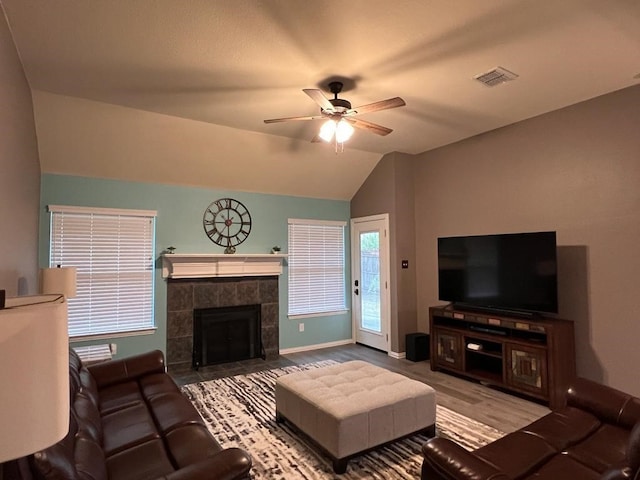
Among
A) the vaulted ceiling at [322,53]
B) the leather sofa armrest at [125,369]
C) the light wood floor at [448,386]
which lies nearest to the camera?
the vaulted ceiling at [322,53]

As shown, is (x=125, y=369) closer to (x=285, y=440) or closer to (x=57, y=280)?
(x=57, y=280)

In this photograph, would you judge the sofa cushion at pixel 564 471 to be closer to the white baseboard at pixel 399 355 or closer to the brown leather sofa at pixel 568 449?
the brown leather sofa at pixel 568 449

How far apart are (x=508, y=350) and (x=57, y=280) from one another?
181 inches

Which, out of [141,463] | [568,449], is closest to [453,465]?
[568,449]

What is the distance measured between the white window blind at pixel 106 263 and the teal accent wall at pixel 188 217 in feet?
0.34

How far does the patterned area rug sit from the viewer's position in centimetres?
252

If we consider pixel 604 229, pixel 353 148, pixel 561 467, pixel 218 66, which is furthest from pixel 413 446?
pixel 353 148

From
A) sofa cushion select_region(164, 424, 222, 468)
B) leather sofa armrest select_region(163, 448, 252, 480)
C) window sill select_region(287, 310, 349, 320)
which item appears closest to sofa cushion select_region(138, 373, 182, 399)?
sofa cushion select_region(164, 424, 222, 468)

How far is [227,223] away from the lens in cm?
537

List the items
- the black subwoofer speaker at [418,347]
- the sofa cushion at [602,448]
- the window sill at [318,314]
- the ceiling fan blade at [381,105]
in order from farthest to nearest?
the window sill at [318,314], the black subwoofer speaker at [418,347], the ceiling fan blade at [381,105], the sofa cushion at [602,448]

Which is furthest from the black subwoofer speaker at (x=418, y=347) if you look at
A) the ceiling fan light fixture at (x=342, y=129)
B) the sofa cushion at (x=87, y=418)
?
the sofa cushion at (x=87, y=418)

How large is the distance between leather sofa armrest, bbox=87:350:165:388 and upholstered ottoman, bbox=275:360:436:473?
113 cm

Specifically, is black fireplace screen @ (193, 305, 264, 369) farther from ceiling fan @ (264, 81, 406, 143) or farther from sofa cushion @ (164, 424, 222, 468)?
ceiling fan @ (264, 81, 406, 143)

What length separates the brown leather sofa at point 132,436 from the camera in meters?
1.56
